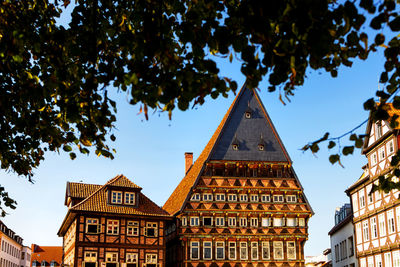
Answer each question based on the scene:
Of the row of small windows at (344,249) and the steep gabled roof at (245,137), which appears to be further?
the steep gabled roof at (245,137)

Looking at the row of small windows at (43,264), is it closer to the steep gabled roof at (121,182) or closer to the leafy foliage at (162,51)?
the steep gabled roof at (121,182)

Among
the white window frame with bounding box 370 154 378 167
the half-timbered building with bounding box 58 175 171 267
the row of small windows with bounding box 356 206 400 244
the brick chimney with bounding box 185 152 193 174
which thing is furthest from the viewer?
the brick chimney with bounding box 185 152 193 174

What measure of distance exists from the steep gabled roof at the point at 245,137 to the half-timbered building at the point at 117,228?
3.12 meters

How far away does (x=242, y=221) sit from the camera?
129 ft

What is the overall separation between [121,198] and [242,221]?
9611 millimetres

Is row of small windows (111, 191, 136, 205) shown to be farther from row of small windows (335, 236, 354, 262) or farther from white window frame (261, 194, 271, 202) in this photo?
row of small windows (335, 236, 354, 262)

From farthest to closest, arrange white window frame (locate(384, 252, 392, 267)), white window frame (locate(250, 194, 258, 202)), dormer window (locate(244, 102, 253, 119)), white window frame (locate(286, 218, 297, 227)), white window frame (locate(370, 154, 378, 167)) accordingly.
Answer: dormer window (locate(244, 102, 253, 119)), white window frame (locate(250, 194, 258, 202)), white window frame (locate(286, 218, 297, 227)), white window frame (locate(370, 154, 378, 167)), white window frame (locate(384, 252, 392, 267))

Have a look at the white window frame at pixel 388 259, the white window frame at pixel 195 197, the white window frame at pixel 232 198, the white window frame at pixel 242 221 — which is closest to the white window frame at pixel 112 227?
the white window frame at pixel 195 197

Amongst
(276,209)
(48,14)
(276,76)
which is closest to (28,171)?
(48,14)

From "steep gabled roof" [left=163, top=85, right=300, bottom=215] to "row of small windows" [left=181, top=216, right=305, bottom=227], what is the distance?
1.64 meters

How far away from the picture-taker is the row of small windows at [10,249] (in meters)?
66.4

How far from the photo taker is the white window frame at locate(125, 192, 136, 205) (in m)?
37.7

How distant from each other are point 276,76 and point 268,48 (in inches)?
13.2

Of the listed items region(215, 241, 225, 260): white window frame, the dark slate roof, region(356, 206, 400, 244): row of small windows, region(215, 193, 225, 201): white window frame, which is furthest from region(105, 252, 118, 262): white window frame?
region(356, 206, 400, 244): row of small windows
